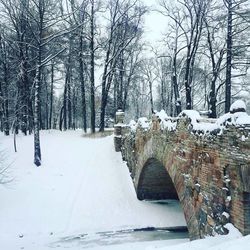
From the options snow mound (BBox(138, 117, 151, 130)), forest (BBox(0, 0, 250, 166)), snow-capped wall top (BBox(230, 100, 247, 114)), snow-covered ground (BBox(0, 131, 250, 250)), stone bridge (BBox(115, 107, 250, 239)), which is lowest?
snow-covered ground (BBox(0, 131, 250, 250))

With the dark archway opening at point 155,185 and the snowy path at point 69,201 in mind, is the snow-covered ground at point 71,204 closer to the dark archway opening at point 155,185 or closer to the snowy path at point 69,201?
the snowy path at point 69,201

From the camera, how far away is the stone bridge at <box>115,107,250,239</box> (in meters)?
5.84

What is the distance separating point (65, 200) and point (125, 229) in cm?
306

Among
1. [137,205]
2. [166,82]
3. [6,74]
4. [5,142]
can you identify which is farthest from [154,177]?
[166,82]

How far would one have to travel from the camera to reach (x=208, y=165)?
7.21 metres

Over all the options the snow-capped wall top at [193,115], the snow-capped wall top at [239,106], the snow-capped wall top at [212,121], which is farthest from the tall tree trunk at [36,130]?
the snow-capped wall top at [239,106]

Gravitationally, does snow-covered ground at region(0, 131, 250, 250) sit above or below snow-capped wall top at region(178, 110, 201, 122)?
below

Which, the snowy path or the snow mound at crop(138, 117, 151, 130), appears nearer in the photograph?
the snowy path

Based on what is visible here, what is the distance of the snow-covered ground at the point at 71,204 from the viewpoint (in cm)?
1124

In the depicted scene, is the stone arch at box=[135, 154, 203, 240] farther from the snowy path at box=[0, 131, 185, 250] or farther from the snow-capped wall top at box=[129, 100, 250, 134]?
the snow-capped wall top at box=[129, 100, 250, 134]

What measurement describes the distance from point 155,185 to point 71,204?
133 inches

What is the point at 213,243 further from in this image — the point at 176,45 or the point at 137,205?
the point at 176,45

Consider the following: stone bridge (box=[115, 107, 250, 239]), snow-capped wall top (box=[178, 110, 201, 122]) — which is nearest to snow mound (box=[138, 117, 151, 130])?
stone bridge (box=[115, 107, 250, 239])

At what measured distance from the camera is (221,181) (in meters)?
6.63
